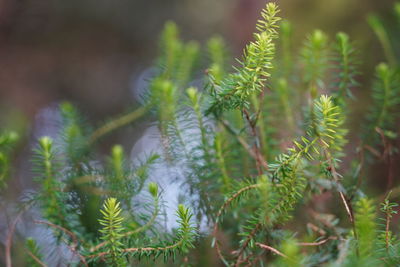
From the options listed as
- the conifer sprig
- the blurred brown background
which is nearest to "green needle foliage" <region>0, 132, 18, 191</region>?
the conifer sprig

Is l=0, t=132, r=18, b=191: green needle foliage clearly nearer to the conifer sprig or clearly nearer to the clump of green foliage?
the clump of green foliage

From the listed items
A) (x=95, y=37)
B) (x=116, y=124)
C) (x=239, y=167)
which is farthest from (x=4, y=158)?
(x=95, y=37)

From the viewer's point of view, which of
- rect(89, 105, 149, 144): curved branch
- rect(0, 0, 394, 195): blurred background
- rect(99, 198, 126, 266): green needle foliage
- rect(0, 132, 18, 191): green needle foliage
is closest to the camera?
rect(99, 198, 126, 266): green needle foliage

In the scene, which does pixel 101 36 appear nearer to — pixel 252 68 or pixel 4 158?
pixel 4 158

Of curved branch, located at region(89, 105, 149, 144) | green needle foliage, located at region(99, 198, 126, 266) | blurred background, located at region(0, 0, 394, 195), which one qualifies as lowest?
green needle foliage, located at region(99, 198, 126, 266)

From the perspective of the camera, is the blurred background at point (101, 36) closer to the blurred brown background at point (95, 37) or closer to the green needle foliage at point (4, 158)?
the blurred brown background at point (95, 37)

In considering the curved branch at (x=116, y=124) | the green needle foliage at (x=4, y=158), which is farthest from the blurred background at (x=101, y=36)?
the green needle foliage at (x=4, y=158)

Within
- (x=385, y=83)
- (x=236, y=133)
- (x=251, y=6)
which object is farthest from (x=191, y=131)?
(x=251, y=6)

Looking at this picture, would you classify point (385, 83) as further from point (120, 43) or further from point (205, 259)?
point (120, 43)
